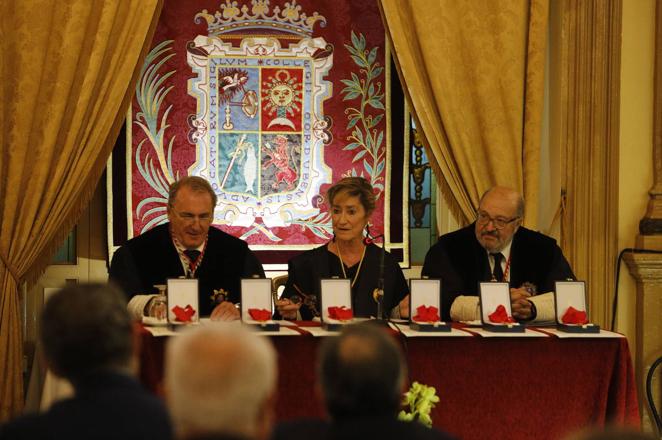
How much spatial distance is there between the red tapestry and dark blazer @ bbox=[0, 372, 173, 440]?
435 cm

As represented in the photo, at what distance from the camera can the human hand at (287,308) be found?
472 centimetres

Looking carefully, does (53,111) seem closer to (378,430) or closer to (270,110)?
(270,110)

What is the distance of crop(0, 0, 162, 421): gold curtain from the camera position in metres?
5.65

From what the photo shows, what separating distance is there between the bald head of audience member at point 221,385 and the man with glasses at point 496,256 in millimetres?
3183

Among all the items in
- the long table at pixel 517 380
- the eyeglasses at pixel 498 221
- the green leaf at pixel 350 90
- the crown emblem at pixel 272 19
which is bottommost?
the long table at pixel 517 380

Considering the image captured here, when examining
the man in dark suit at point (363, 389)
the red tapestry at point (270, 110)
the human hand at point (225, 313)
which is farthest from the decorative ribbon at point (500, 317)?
the man in dark suit at point (363, 389)

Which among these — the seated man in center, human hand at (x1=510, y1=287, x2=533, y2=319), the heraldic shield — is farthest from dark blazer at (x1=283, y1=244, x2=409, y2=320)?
the heraldic shield

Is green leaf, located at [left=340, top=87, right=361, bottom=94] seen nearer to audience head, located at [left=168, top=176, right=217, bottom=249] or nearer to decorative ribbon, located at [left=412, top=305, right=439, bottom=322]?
audience head, located at [left=168, top=176, right=217, bottom=249]

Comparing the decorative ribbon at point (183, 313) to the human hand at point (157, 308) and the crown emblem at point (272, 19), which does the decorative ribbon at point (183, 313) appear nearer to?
the human hand at point (157, 308)

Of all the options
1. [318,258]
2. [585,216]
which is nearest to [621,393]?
[318,258]

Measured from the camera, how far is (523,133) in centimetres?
618

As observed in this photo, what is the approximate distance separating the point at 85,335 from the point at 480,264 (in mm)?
3239

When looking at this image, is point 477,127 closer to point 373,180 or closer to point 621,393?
point 373,180

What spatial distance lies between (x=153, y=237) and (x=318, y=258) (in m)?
0.80
